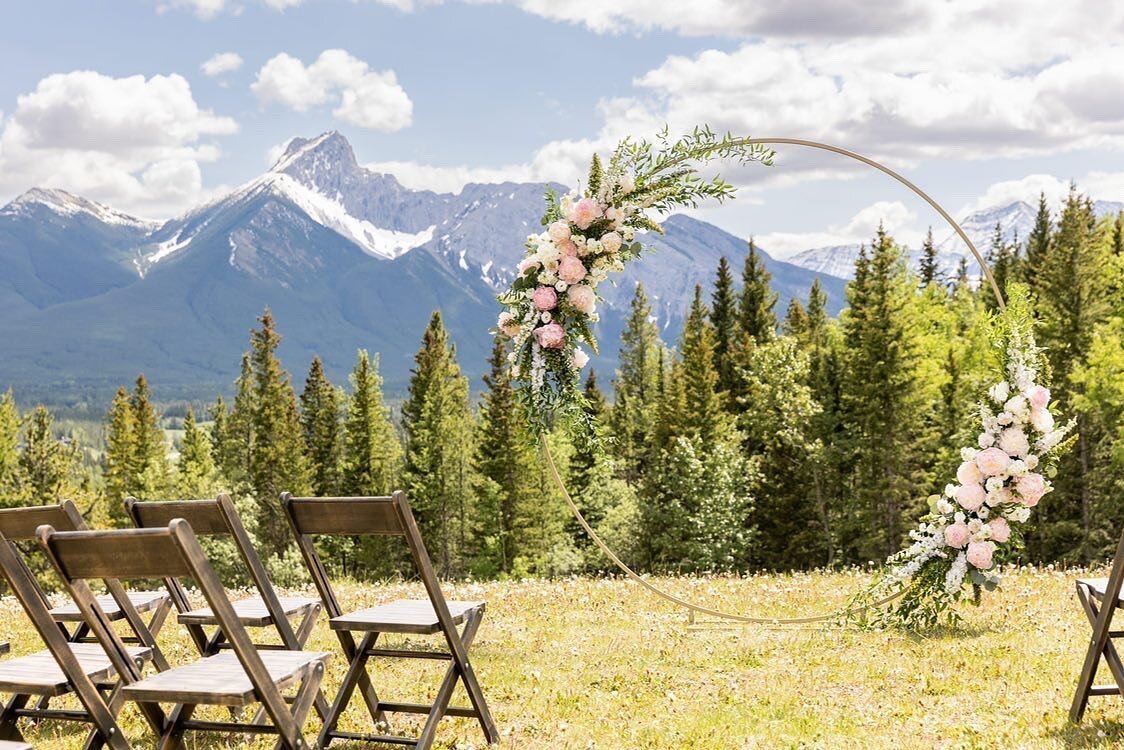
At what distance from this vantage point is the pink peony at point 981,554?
355 inches

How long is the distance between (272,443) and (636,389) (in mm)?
24741

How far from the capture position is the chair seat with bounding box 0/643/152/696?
513 centimetres

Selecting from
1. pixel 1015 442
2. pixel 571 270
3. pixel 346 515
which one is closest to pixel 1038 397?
pixel 1015 442

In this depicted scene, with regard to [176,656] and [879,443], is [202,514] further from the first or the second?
[879,443]

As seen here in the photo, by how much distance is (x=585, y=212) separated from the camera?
991cm

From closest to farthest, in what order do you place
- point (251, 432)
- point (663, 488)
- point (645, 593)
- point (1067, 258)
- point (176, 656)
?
point (176, 656) → point (645, 593) → point (1067, 258) → point (663, 488) → point (251, 432)

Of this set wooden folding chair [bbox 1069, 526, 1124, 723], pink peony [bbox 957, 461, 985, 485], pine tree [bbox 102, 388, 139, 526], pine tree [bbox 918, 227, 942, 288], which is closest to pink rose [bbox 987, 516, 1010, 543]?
pink peony [bbox 957, 461, 985, 485]

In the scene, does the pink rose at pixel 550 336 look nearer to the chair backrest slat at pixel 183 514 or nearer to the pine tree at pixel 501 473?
the chair backrest slat at pixel 183 514

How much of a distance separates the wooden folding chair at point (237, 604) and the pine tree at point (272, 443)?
4044 cm

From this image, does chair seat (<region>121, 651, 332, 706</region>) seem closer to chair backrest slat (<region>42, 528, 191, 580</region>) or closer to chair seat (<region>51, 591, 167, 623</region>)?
chair backrest slat (<region>42, 528, 191, 580</region>)

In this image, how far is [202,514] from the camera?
616 centimetres

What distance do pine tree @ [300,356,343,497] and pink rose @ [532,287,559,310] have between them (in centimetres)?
4166

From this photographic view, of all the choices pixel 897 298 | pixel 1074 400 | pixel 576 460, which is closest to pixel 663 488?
pixel 576 460

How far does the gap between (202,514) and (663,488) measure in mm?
36378
